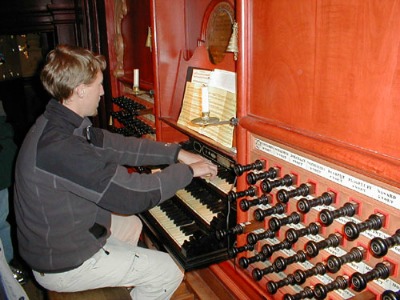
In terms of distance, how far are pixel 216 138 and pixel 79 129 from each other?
81 centimetres

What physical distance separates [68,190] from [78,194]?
0.06 metres

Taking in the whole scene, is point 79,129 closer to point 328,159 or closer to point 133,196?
point 133,196

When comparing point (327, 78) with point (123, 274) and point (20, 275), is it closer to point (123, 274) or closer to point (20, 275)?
point (123, 274)

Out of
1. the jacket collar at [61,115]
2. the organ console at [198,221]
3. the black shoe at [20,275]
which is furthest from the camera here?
the black shoe at [20,275]

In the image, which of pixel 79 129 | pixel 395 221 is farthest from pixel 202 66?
pixel 395 221

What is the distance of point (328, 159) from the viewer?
1.54 meters

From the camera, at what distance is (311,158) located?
168 centimetres

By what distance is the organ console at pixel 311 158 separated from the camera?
134 centimetres

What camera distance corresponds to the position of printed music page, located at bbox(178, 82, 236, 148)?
2.43m

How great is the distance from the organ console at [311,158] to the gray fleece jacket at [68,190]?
1.35 ft

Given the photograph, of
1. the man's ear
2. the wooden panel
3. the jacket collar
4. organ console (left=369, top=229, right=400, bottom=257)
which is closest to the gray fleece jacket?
the jacket collar

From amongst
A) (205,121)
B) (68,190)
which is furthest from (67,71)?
(205,121)

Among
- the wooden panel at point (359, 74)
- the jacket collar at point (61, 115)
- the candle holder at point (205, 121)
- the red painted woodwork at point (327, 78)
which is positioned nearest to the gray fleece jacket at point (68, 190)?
the jacket collar at point (61, 115)

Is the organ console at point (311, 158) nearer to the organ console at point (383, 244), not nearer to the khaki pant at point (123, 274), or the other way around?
Result: the organ console at point (383, 244)
